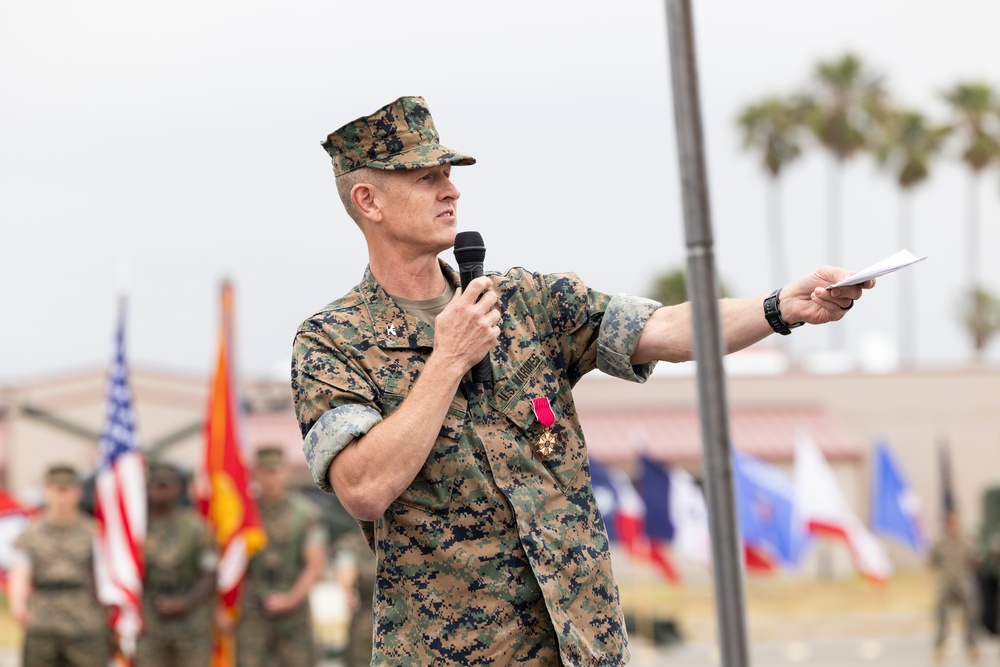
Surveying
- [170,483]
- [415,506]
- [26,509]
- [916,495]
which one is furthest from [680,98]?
[916,495]

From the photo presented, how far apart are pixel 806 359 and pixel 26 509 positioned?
33.9m

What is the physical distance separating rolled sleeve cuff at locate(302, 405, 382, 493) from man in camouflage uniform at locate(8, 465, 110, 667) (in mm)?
8958

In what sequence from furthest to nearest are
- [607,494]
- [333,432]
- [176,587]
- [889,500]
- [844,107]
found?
[844,107] < [889,500] < [607,494] < [176,587] < [333,432]

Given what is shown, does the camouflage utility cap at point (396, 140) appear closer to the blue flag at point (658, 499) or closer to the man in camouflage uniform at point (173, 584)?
the man in camouflage uniform at point (173, 584)

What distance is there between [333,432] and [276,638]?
32.6 ft

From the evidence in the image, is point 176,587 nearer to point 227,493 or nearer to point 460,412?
point 227,493

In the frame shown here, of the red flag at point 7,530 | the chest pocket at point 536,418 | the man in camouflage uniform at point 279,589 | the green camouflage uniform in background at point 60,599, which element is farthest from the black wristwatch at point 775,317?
the red flag at point 7,530

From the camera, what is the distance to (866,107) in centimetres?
5562

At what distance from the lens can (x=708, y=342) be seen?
3.11 meters

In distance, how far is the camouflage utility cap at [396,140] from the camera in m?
3.78

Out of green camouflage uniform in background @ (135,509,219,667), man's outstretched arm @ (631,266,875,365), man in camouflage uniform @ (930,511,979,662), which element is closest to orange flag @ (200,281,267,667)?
green camouflage uniform in background @ (135,509,219,667)

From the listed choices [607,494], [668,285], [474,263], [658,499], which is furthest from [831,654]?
[668,285]

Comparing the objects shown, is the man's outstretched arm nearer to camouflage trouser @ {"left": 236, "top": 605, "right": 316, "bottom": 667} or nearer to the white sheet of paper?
the white sheet of paper

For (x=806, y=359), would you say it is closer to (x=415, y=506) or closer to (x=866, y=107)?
(x=866, y=107)
